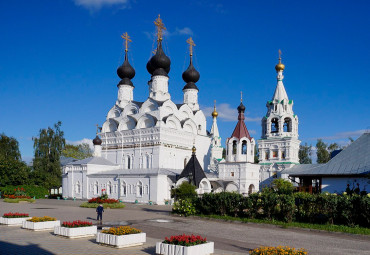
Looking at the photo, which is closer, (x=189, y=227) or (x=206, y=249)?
(x=206, y=249)

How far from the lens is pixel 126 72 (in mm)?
39031

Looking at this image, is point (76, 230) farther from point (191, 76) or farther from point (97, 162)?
point (191, 76)

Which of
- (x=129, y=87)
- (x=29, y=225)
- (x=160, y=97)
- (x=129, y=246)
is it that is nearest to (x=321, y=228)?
(x=129, y=246)

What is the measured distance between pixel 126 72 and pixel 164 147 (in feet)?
36.0

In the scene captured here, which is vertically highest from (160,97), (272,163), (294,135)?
(160,97)

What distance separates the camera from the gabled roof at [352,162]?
18.6 m

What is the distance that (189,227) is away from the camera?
45.2 feet

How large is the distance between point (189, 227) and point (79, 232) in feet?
15.1

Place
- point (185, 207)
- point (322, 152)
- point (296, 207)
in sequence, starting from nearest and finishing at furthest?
1. point (296, 207)
2. point (185, 207)
3. point (322, 152)

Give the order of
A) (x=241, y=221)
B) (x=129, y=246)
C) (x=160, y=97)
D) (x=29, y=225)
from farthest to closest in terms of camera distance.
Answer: (x=160, y=97)
(x=241, y=221)
(x=29, y=225)
(x=129, y=246)

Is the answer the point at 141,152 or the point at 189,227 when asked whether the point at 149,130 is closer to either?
the point at 141,152

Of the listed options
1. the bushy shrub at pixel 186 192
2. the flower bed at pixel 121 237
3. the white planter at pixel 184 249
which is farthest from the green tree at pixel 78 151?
the white planter at pixel 184 249

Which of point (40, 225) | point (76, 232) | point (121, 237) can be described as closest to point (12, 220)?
point (40, 225)

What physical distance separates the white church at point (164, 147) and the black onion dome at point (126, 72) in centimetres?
11
